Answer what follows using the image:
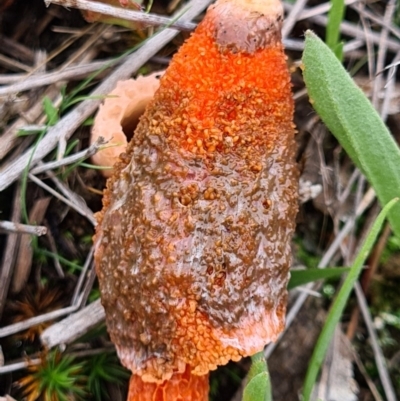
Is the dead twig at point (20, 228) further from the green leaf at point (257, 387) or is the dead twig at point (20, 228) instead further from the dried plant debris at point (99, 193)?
the green leaf at point (257, 387)

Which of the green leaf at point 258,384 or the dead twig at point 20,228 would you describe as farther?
the dead twig at point 20,228

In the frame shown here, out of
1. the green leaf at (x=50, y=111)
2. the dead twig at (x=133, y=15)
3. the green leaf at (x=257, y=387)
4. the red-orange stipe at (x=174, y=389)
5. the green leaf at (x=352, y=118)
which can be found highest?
the dead twig at (x=133, y=15)

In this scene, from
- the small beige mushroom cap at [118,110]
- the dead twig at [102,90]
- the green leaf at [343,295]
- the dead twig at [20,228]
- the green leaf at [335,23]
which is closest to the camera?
the green leaf at [343,295]

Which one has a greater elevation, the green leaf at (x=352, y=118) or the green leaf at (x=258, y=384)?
the green leaf at (x=352, y=118)

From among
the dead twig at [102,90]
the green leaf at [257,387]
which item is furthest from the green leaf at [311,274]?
the dead twig at [102,90]

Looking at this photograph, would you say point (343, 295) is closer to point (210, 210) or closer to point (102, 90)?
point (210, 210)

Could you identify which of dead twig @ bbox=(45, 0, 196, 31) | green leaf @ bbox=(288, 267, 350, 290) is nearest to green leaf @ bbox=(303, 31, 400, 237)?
green leaf @ bbox=(288, 267, 350, 290)

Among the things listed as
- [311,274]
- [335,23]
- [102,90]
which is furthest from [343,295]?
[102,90]

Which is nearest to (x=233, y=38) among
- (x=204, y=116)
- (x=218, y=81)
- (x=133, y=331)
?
(x=218, y=81)

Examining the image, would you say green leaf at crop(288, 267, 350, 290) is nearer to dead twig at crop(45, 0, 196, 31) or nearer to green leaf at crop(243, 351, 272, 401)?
green leaf at crop(243, 351, 272, 401)
